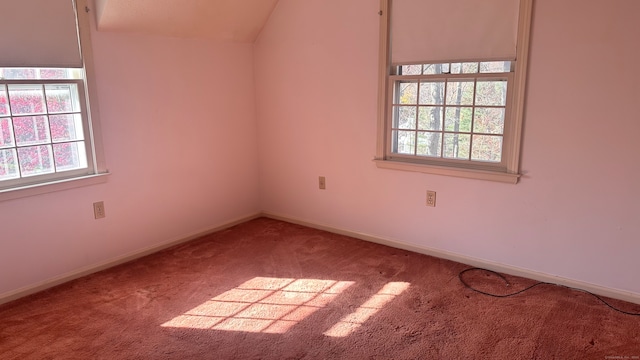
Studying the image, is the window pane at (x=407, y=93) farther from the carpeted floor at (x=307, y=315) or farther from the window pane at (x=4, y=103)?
the window pane at (x=4, y=103)

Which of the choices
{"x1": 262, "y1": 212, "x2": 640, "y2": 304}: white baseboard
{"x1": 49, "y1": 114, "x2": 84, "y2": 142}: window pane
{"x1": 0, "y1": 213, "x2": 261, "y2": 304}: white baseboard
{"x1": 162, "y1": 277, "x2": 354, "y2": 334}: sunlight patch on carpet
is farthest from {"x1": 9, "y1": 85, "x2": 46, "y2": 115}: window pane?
{"x1": 262, "y1": 212, "x2": 640, "y2": 304}: white baseboard

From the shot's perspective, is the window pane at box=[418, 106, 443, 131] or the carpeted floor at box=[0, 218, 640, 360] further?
the window pane at box=[418, 106, 443, 131]

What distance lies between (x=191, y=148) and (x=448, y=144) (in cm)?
216

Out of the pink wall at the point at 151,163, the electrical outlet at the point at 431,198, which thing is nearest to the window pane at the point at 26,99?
the pink wall at the point at 151,163

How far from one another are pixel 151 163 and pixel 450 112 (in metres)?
2.39

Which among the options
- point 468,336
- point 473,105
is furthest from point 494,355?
point 473,105

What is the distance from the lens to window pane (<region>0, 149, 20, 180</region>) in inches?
109

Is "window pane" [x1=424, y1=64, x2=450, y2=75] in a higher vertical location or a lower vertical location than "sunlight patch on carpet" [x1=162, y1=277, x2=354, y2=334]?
higher

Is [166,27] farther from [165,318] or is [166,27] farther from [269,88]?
[165,318]

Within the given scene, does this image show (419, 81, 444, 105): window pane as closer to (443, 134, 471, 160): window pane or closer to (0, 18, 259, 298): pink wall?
(443, 134, 471, 160): window pane

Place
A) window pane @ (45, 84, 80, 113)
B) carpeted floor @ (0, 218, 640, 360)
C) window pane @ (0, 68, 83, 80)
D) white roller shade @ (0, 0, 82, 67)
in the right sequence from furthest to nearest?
window pane @ (45, 84, 80, 113) < window pane @ (0, 68, 83, 80) < white roller shade @ (0, 0, 82, 67) < carpeted floor @ (0, 218, 640, 360)

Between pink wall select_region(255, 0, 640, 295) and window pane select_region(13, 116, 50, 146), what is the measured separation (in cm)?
191

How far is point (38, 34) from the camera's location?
8.89 ft

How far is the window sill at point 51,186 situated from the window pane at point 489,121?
8.98 feet
